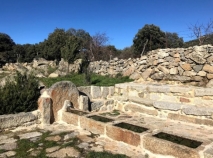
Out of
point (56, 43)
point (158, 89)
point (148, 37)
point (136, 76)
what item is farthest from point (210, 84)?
point (56, 43)

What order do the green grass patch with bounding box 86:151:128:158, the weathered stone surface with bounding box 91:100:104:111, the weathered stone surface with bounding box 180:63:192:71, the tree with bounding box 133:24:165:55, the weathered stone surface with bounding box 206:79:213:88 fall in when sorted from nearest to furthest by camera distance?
the green grass patch with bounding box 86:151:128:158 < the weathered stone surface with bounding box 91:100:104:111 < the weathered stone surface with bounding box 206:79:213:88 < the weathered stone surface with bounding box 180:63:192:71 < the tree with bounding box 133:24:165:55

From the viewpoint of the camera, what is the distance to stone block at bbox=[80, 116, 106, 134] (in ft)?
11.8

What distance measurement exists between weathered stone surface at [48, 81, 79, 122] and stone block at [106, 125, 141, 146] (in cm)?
163

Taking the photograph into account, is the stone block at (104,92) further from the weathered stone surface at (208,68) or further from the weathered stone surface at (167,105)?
the weathered stone surface at (208,68)

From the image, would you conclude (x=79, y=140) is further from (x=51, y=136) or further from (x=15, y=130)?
(x=15, y=130)

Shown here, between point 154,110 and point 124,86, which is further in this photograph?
point 124,86

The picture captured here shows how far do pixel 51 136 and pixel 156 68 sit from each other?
5321 mm

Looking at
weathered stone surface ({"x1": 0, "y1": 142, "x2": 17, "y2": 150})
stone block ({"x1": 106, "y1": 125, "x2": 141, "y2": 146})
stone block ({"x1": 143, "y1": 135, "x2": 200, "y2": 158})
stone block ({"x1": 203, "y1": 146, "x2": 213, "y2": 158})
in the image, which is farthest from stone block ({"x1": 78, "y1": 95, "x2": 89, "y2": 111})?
stone block ({"x1": 203, "y1": 146, "x2": 213, "y2": 158})

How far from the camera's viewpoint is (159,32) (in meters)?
19.7

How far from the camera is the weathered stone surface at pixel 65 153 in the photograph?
2.75m

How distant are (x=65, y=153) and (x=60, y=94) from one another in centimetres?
201

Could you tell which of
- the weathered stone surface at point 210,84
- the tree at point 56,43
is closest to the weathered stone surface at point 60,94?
the weathered stone surface at point 210,84

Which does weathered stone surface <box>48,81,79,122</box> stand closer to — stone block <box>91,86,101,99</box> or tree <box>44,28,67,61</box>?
stone block <box>91,86,101,99</box>

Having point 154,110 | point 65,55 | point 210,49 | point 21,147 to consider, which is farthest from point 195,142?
point 65,55
